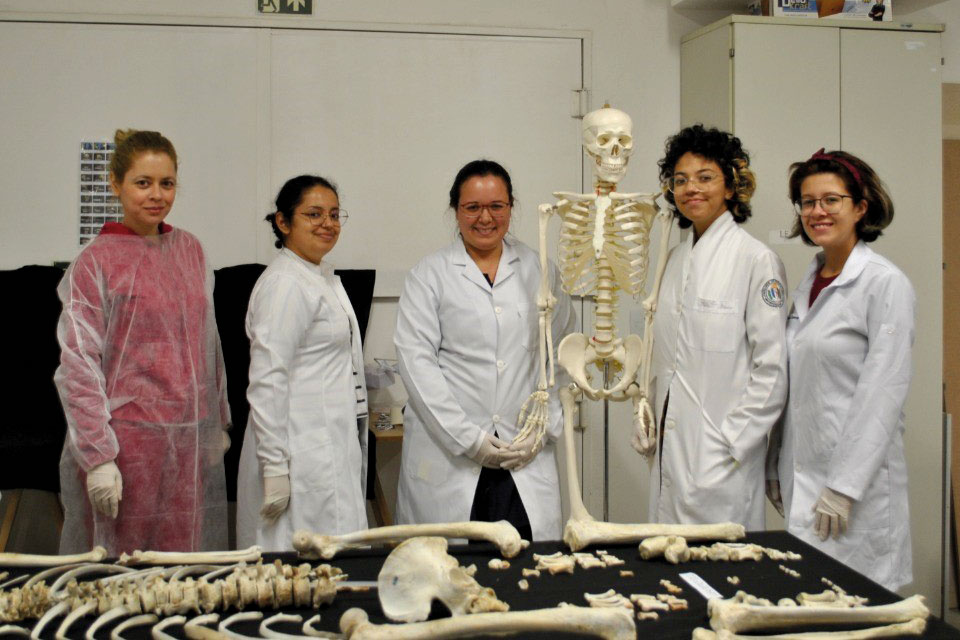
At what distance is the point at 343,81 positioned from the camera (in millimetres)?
3863

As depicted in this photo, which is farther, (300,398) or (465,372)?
(465,372)

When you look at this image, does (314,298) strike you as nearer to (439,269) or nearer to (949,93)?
(439,269)

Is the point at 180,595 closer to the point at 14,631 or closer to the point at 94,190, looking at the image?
the point at 14,631

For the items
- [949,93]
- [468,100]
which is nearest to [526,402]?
[468,100]

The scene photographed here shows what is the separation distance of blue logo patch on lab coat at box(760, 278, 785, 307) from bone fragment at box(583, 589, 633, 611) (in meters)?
1.14

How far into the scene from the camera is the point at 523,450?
262 centimetres

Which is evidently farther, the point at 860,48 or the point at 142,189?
the point at 860,48

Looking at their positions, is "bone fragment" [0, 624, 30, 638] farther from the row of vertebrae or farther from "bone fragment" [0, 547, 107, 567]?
"bone fragment" [0, 547, 107, 567]

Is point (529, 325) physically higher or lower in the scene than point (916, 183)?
lower

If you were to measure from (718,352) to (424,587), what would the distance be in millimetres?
1290

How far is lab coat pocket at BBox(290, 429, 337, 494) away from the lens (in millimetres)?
2535

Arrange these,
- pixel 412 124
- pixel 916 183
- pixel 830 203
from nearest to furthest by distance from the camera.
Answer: pixel 830 203 < pixel 916 183 < pixel 412 124

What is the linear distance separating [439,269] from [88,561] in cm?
134

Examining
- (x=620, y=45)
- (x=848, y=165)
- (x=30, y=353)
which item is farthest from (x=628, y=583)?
(x=620, y=45)
